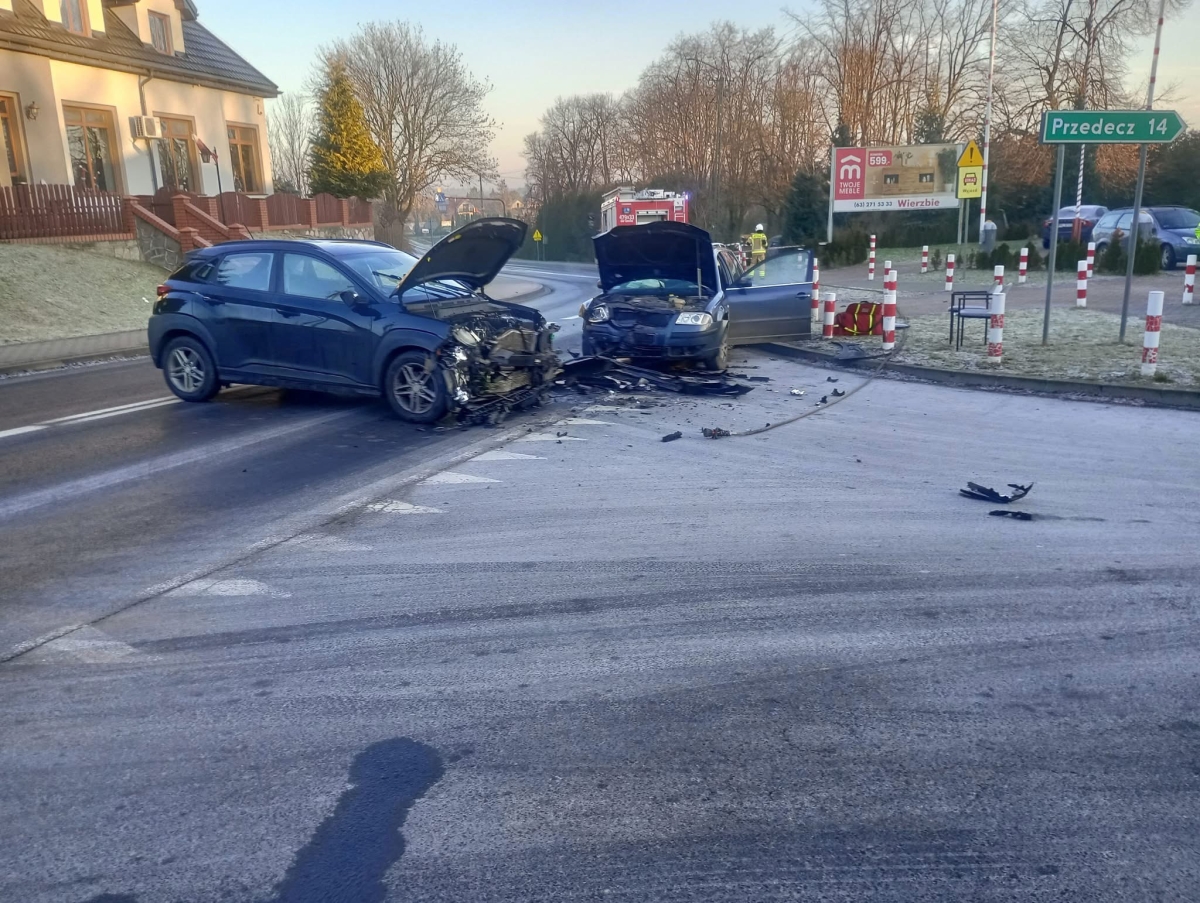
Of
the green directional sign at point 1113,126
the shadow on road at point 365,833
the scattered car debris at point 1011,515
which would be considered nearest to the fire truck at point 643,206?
the green directional sign at point 1113,126

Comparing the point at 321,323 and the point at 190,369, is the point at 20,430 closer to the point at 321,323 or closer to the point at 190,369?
the point at 190,369

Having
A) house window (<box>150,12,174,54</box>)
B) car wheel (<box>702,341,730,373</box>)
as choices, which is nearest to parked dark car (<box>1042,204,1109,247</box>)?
car wheel (<box>702,341,730,373</box>)

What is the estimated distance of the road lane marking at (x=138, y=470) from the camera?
6969 mm

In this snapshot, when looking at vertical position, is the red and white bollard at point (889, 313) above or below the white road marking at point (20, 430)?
above

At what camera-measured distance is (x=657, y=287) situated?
13.1m

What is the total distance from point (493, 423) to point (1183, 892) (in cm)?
750

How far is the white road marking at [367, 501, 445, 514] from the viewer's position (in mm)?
6664

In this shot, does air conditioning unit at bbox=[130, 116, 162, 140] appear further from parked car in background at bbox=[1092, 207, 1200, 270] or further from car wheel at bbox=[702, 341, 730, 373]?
parked car in background at bbox=[1092, 207, 1200, 270]

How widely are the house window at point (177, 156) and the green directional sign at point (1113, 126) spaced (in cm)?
2638

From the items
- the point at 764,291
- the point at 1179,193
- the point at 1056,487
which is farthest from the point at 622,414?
the point at 1179,193

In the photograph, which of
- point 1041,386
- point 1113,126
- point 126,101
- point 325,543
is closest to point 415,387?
point 325,543

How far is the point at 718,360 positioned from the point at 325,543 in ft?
24.2

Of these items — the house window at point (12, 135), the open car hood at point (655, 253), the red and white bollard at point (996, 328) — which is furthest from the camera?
the house window at point (12, 135)

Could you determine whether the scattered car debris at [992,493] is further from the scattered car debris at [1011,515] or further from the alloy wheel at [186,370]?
the alloy wheel at [186,370]
